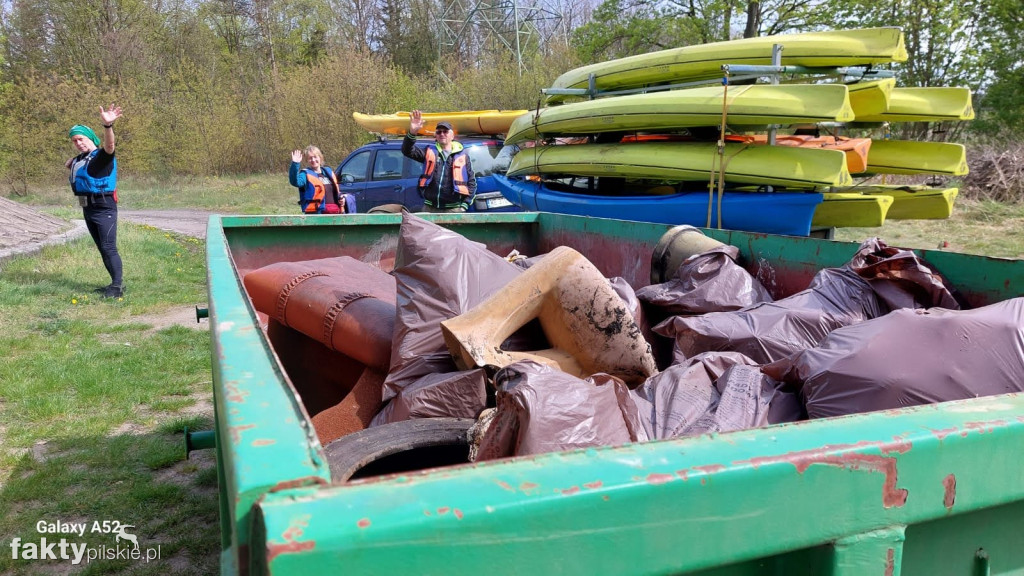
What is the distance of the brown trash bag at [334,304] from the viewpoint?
2.32 m

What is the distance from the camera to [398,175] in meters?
10.4

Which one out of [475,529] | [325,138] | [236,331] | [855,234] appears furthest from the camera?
[325,138]

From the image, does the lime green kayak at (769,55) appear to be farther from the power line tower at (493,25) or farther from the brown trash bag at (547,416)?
the power line tower at (493,25)

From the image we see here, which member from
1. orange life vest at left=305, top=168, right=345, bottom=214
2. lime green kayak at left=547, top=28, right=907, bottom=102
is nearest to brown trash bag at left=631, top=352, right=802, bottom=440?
lime green kayak at left=547, top=28, right=907, bottom=102

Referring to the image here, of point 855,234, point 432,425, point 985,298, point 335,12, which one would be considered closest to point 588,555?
point 432,425

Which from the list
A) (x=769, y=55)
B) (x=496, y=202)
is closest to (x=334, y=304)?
(x=769, y=55)

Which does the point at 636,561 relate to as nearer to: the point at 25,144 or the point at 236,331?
the point at 236,331

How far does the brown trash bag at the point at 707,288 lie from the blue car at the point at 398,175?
624 cm

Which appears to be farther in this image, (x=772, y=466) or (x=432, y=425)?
(x=432, y=425)

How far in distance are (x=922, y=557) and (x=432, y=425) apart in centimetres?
107

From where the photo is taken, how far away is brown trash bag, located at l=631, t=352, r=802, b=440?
5.27ft

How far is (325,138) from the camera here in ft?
75.6

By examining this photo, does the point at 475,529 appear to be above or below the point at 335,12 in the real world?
below

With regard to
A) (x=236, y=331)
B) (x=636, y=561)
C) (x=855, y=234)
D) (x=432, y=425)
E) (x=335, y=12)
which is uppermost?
(x=335, y=12)
